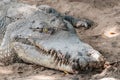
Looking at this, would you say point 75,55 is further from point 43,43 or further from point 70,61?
point 43,43

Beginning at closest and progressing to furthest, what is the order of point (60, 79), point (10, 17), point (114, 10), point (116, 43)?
point (60, 79)
point (116, 43)
point (10, 17)
point (114, 10)

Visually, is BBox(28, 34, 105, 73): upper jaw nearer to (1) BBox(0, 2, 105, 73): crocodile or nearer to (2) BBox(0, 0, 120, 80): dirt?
(1) BBox(0, 2, 105, 73): crocodile

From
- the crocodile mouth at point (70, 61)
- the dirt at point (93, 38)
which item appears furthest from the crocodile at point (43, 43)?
the dirt at point (93, 38)

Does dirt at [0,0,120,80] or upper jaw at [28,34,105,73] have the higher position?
upper jaw at [28,34,105,73]

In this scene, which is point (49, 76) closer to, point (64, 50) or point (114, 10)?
point (64, 50)

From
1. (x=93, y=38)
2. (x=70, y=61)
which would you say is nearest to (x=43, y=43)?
(x=70, y=61)

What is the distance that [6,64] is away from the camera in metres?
5.42

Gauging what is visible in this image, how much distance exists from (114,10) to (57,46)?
2.49 meters

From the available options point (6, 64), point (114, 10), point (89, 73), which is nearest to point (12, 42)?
point (6, 64)

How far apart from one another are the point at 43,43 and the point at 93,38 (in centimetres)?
121

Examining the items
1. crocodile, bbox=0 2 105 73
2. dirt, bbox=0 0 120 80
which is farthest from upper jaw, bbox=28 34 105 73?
dirt, bbox=0 0 120 80

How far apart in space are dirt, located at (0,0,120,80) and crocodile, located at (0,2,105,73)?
126 mm

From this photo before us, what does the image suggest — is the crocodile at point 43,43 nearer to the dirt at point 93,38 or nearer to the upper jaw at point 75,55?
the upper jaw at point 75,55

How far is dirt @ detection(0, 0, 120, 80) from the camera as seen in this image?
4.38 metres
